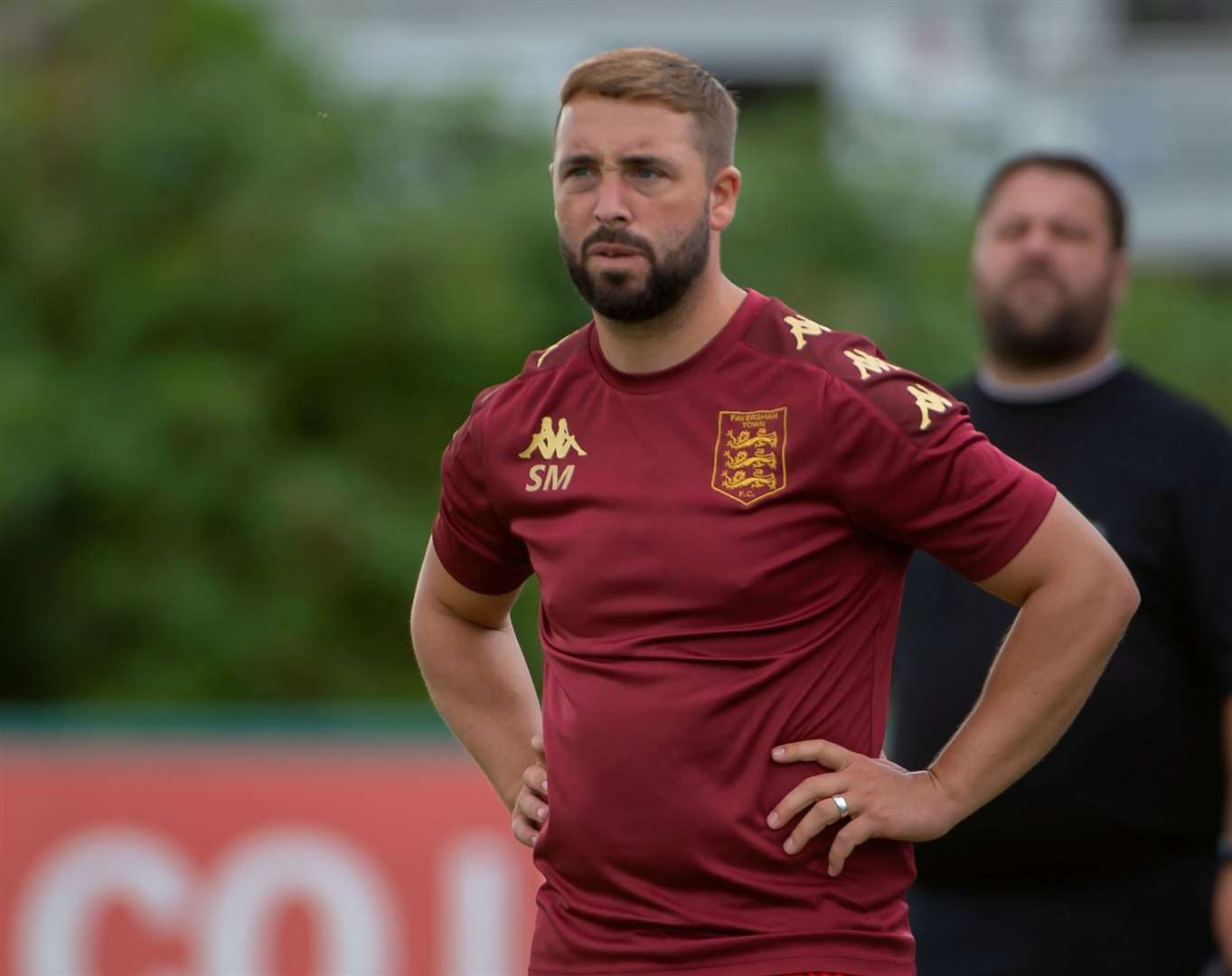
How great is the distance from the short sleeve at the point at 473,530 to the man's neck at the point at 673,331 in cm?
30

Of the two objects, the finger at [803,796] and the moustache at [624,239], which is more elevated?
the moustache at [624,239]

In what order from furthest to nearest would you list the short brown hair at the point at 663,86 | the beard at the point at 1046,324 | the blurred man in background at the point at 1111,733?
the beard at the point at 1046,324
the blurred man in background at the point at 1111,733
the short brown hair at the point at 663,86

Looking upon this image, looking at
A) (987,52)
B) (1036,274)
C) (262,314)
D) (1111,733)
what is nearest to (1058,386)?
(1036,274)

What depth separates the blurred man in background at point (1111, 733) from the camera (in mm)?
4199

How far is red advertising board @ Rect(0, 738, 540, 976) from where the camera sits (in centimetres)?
805

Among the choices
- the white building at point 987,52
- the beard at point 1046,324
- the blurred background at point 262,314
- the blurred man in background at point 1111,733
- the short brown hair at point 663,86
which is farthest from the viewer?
the white building at point 987,52

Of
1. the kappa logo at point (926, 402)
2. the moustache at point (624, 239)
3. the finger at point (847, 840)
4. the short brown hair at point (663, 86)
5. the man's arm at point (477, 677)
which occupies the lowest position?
the finger at point (847, 840)

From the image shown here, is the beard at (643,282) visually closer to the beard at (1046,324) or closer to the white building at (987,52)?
the beard at (1046,324)

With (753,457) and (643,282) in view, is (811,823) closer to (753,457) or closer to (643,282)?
(753,457)

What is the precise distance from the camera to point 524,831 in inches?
133

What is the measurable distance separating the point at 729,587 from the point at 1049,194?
1.86 meters

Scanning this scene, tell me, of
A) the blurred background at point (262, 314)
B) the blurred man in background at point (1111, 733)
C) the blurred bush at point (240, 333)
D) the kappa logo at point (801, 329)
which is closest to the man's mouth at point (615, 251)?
the kappa logo at point (801, 329)

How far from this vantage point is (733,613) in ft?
10.1

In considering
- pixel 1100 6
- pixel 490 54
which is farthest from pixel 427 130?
pixel 1100 6
